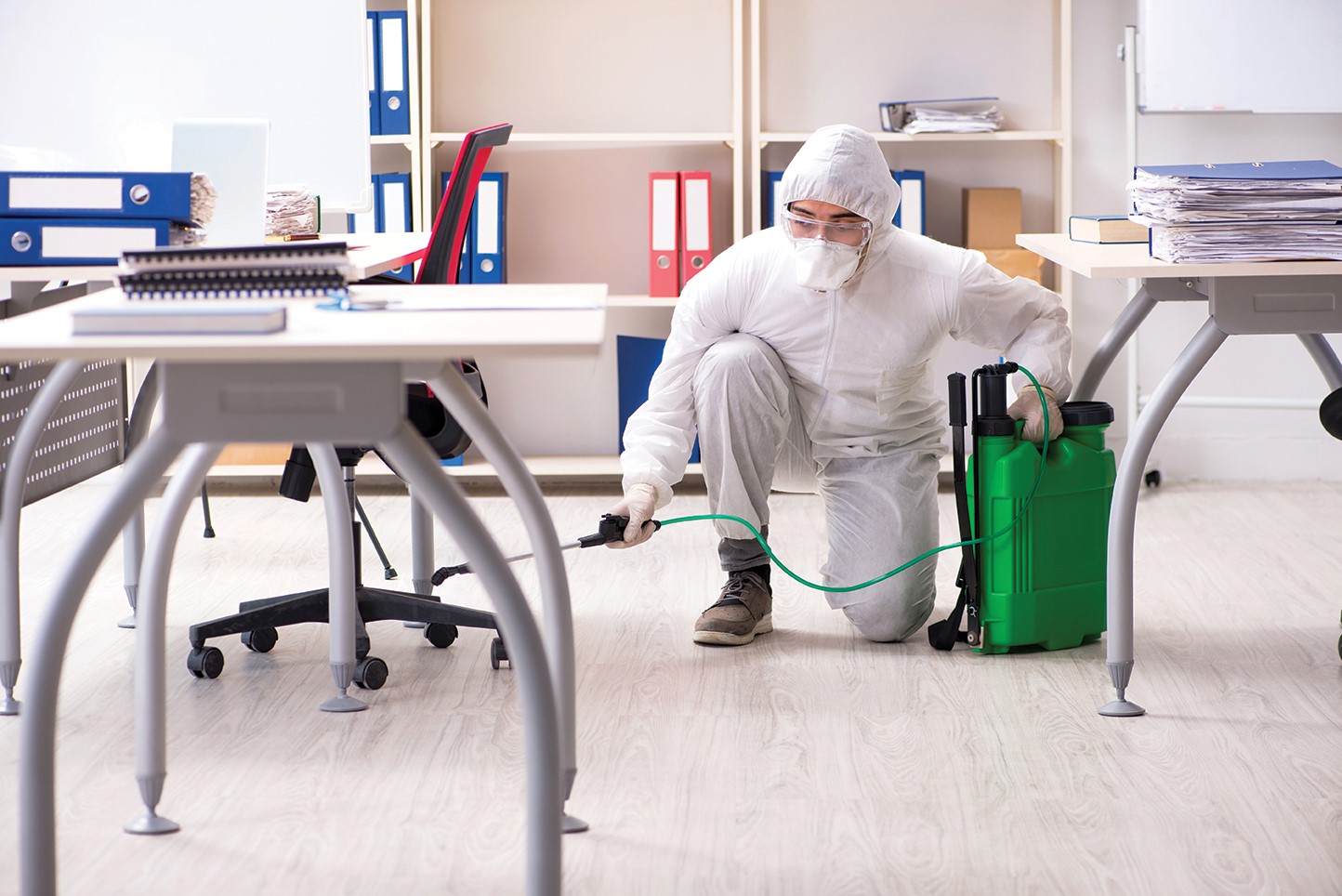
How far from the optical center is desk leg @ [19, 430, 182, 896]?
1146mm

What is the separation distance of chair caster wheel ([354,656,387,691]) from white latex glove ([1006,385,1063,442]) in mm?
1081

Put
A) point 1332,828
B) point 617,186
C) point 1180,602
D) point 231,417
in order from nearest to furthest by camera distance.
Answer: point 231,417
point 1332,828
point 1180,602
point 617,186

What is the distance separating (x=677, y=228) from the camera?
3.57 meters

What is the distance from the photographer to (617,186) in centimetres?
383

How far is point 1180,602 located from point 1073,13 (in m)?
1.81

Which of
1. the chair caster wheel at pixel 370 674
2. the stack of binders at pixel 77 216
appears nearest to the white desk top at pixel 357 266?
the stack of binders at pixel 77 216

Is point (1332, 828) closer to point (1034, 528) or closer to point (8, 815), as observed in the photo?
point (1034, 528)

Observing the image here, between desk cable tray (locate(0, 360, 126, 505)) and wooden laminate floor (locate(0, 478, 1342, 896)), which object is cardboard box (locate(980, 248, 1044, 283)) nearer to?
wooden laminate floor (locate(0, 478, 1342, 896))

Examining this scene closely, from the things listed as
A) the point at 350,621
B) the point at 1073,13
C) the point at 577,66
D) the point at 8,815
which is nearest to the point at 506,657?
the point at 350,621

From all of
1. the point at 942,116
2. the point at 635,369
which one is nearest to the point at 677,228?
the point at 635,369

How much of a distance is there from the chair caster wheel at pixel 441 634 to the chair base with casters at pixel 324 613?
0.16 ft

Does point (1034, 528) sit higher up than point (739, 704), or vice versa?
point (1034, 528)

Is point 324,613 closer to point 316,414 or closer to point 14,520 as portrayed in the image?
point 14,520

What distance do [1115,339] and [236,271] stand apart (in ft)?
5.32
